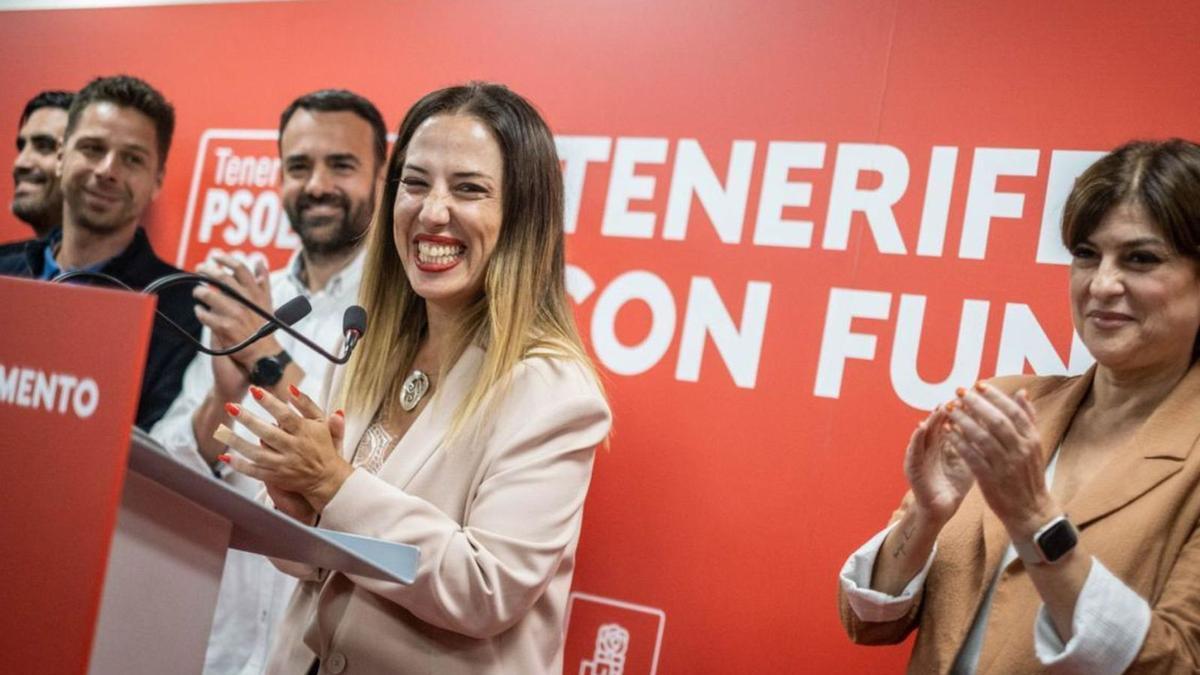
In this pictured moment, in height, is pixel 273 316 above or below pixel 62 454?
above

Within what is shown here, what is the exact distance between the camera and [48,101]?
4.62 metres

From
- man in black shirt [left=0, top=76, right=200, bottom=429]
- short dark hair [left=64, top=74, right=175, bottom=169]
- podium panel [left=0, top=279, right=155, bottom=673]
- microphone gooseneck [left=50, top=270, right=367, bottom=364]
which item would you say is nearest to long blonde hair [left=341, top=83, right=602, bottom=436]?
microphone gooseneck [left=50, top=270, right=367, bottom=364]

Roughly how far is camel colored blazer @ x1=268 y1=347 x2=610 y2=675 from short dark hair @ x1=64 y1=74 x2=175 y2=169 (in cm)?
226

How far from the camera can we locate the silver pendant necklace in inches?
104

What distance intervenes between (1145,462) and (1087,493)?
0.35ft

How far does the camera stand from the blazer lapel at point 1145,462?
2.27 m

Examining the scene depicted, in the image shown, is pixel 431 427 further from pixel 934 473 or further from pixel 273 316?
pixel 934 473

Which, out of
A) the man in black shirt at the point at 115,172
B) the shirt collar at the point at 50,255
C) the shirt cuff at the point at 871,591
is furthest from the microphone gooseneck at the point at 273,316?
the shirt collar at the point at 50,255

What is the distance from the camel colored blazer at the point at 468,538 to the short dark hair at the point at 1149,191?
93cm

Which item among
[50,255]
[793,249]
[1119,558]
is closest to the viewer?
[1119,558]

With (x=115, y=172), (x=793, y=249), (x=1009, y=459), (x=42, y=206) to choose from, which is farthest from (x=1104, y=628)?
(x=42, y=206)

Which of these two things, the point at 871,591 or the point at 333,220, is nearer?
the point at 871,591

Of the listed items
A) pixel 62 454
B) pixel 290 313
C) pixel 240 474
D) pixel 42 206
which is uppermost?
pixel 42 206

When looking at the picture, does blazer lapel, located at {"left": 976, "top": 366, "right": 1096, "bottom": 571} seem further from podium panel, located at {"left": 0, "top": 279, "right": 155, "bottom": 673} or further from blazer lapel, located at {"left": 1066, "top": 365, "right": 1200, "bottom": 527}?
podium panel, located at {"left": 0, "top": 279, "right": 155, "bottom": 673}
